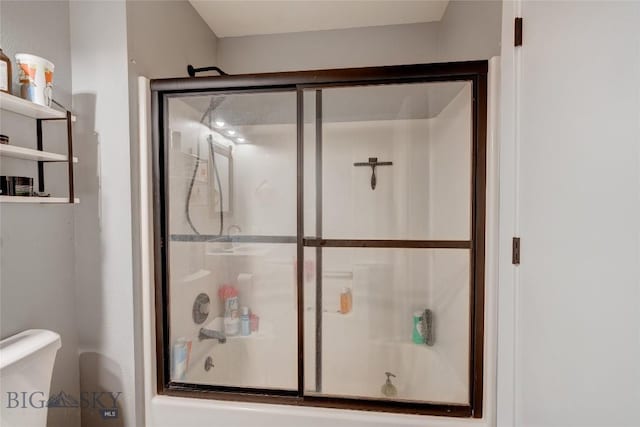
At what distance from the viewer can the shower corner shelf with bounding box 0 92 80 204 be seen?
0.95m

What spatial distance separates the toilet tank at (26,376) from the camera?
0.93 metres

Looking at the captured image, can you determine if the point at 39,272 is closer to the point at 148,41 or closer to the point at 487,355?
the point at 148,41

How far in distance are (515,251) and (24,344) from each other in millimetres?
1660

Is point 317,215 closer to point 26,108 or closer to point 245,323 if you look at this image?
point 245,323

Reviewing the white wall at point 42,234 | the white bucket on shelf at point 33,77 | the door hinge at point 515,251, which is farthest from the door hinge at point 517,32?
the white wall at point 42,234

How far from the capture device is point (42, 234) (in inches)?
45.6

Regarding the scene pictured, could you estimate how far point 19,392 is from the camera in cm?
96

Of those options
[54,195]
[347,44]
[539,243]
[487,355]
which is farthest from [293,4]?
[487,355]

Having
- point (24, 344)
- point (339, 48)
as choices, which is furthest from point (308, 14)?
point (24, 344)

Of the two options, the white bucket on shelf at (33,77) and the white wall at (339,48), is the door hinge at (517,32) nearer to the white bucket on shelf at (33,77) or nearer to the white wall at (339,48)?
the white wall at (339,48)

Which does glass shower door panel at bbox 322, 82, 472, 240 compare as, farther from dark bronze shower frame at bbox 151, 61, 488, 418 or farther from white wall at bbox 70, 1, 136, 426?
white wall at bbox 70, 1, 136, 426

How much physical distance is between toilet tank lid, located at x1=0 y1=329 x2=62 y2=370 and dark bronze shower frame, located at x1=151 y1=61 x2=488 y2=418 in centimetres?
39

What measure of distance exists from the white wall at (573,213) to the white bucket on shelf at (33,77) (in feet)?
5.19

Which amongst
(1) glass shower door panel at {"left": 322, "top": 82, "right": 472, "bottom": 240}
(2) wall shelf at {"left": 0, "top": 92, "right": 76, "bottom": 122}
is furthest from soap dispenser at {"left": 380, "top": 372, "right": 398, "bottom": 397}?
(2) wall shelf at {"left": 0, "top": 92, "right": 76, "bottom": 122}
